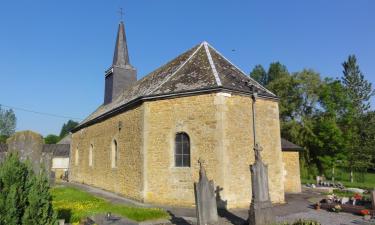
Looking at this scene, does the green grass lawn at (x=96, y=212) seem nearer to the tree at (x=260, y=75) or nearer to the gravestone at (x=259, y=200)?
the gravestone at (x=259, y=200)

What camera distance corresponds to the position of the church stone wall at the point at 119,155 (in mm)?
14805

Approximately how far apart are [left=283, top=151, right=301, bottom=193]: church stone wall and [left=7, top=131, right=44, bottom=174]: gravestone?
1493 cm

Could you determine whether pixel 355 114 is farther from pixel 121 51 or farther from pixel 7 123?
pixel 7 123

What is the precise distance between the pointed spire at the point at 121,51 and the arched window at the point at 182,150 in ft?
45.5

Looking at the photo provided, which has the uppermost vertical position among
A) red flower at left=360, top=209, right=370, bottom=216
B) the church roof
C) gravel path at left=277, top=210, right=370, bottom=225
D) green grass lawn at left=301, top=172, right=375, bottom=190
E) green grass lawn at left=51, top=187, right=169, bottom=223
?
the church roof

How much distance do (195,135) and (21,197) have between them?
843 centimetres

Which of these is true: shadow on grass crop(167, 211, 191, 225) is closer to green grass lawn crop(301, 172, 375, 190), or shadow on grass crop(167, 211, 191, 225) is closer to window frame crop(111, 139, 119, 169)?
window frame crop(111, 139, 119, 169)

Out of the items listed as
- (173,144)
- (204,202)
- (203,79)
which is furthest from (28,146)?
(203,79)

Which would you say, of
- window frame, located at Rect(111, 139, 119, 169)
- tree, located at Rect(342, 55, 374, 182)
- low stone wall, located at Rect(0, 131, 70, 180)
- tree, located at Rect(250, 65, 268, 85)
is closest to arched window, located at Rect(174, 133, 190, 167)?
window frame, located at Rect(111, 139, 119, 169)

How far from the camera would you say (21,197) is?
5691mm

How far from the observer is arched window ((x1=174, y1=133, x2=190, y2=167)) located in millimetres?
13484

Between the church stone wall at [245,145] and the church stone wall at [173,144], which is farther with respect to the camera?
the church stone wall at [173,144]

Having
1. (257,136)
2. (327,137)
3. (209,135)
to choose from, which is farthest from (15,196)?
(327,137)

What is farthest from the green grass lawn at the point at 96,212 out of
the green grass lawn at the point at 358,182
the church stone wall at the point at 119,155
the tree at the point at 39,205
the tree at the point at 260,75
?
the tree at the point at 260,75
